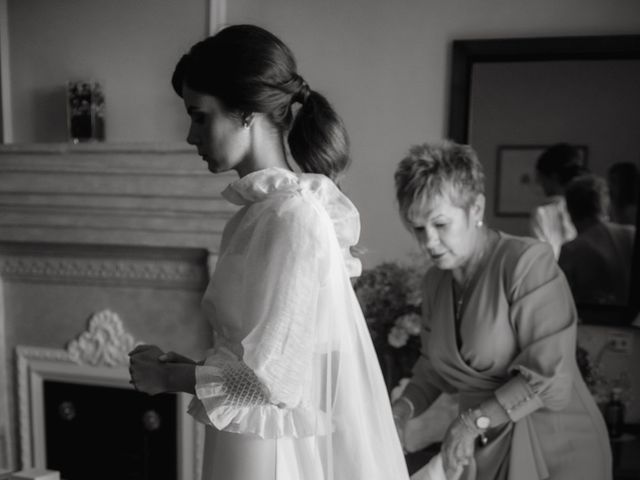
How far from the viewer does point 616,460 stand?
199cm

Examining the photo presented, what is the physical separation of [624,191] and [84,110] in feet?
6.37

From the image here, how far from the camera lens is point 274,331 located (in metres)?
0.90

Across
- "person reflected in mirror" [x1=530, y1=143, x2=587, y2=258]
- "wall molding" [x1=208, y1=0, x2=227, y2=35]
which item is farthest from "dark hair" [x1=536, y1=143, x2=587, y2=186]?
"wall molding" [x1=208, y1=0, x2=227, y2=35]

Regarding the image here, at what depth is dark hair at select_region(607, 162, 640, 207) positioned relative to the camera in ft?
7.00

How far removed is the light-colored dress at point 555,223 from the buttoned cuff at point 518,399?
0.90 metres

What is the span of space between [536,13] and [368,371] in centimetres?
161

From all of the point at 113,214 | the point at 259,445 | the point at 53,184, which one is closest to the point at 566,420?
the point at 259,445

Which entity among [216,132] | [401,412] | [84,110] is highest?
[84,110]

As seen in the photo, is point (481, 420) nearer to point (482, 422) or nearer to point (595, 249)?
point (482, 422)

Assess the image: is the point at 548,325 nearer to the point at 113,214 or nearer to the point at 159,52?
the point at 113,214

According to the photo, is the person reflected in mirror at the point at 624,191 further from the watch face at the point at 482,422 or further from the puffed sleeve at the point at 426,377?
the watch face at the point at 482,422

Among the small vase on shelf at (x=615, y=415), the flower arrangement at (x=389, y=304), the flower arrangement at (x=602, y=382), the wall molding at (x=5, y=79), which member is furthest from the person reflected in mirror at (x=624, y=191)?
the wall molding at (x=5, y=79)

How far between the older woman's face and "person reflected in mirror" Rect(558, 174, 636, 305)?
0.81 meters

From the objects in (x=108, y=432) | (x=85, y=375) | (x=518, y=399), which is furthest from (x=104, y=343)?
(x=518, y=399)
